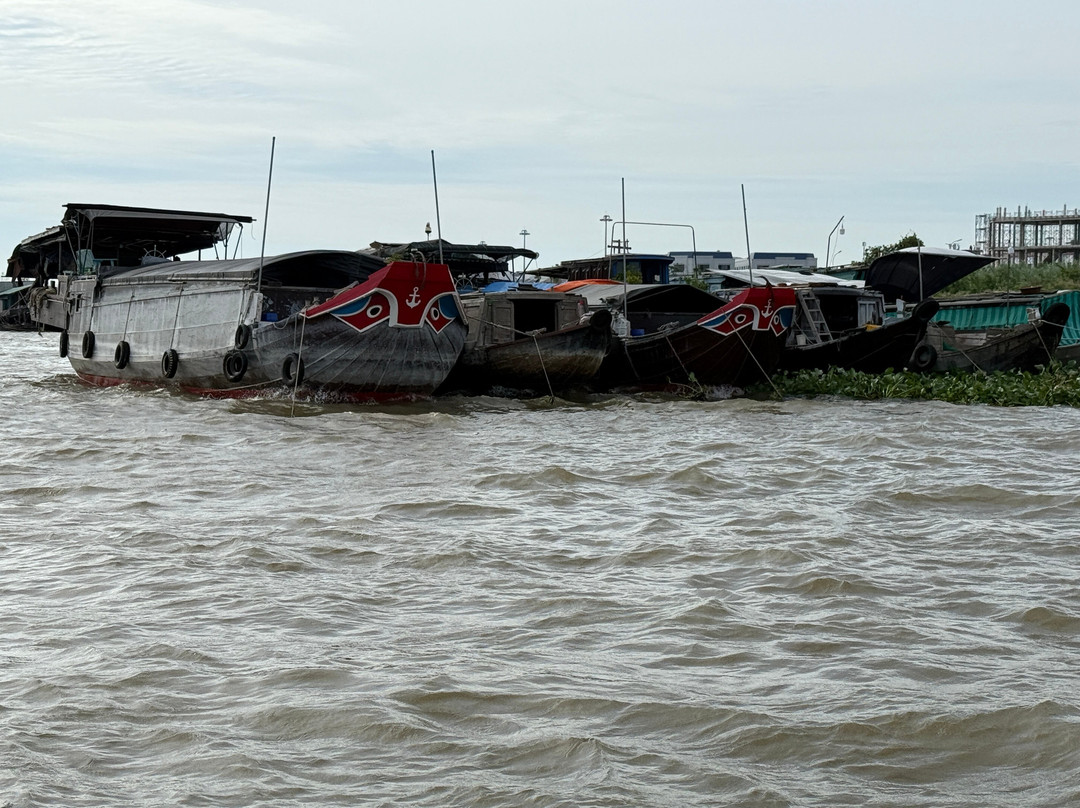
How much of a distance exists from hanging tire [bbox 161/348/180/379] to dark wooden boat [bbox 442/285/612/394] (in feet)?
11.2

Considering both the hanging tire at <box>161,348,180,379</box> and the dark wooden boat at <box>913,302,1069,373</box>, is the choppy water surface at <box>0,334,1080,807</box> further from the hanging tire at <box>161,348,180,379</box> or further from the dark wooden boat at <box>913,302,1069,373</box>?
the dark wooden boat at <box>913,302,1069,373</box>

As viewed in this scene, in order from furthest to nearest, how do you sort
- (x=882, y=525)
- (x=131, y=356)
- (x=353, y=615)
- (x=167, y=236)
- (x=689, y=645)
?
(x=167, y=236)
(x=131, y=356)
(x=882, y=525)
(x=353, y=615)
(x=689, y=645)

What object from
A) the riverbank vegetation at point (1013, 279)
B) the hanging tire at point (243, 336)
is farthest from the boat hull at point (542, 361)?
the riverbank vegetation at point (1013, 279)

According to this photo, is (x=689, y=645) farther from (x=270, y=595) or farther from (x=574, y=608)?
(x=270, y=595)

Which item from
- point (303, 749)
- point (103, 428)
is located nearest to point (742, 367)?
point (103, 428)

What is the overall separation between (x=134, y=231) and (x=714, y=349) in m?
9.03

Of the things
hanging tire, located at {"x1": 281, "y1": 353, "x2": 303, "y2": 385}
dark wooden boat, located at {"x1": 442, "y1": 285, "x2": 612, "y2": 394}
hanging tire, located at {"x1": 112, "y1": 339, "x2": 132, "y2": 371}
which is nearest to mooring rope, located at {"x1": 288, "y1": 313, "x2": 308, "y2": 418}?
hanging tire, located at {"x1": 281, "y1": 353, "x2": 303, "y2": 385}

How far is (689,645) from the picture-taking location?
13.7ft

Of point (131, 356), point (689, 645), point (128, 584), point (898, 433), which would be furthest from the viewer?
point (131, 356)

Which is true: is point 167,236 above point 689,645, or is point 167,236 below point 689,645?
above

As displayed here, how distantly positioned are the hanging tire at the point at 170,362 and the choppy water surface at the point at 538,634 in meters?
6.68

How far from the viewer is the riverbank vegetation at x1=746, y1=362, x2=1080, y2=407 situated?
569 inches

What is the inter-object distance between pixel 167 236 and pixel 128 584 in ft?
47.9

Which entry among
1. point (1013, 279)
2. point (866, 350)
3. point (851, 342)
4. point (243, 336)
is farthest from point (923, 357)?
point (1013, 279)
